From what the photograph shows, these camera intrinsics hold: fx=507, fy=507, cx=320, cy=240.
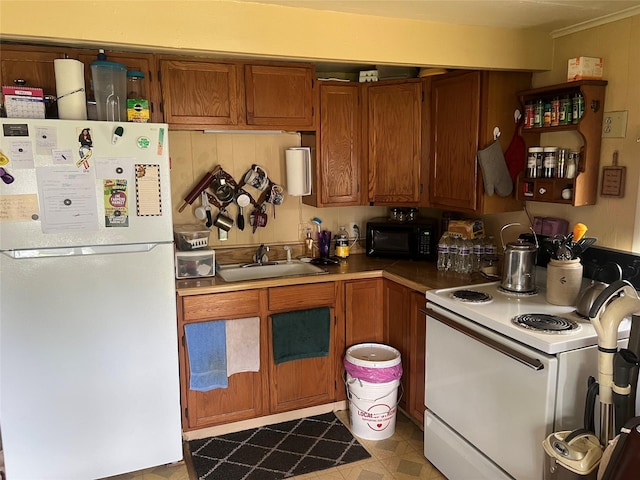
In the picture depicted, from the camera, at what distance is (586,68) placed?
2.37 m

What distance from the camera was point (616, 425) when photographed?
174 centimetres

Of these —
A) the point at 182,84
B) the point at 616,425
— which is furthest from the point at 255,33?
the point at 616,425

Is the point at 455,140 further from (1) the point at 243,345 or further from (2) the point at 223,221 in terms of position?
(1) the point at 243,345

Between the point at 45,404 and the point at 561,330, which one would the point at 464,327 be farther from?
the point at 45,404

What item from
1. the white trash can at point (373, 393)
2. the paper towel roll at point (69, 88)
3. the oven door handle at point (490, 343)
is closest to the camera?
the oven door handle at point (490, 343)

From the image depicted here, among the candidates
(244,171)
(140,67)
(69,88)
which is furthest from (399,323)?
(69,88)

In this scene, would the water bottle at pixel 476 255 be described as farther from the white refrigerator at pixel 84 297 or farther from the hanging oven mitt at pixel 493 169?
the white refrigerator at pixel 84 297

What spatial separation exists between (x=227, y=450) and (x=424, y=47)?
2353mm

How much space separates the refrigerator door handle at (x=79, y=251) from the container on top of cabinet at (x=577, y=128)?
6.46 feet

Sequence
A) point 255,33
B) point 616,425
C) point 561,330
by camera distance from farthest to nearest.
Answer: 1. point 255,33
2. point 561,330
3. point 616,425

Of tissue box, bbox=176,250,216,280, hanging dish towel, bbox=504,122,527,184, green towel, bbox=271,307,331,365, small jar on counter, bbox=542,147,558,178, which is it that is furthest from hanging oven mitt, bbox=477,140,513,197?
tissue box, bbox=176,250,216,280

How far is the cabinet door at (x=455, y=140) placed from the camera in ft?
9.08

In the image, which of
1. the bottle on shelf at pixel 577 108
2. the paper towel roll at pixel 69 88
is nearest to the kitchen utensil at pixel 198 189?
the paper towel roll at pixel 69 88

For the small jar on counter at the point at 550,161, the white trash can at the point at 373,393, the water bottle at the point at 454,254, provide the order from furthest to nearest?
the water bottle at the point at 454,254, the white trash can at the point at 373,393, the small jar on counter at the point at 550,161
